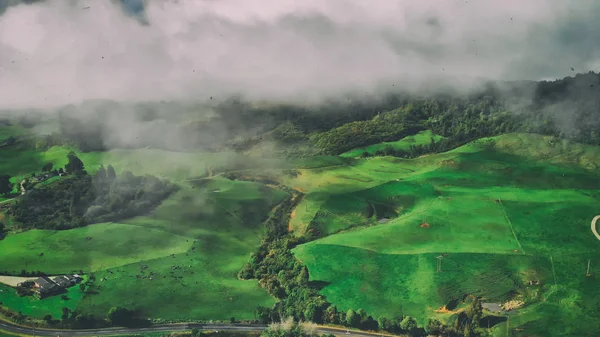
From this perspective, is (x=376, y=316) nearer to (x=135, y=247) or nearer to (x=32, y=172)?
(x=135, y=247)

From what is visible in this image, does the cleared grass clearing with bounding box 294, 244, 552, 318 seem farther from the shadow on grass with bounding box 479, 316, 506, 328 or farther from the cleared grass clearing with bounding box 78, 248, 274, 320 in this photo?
the cleared grass clearing with bounding box 78, 248, 274, 320

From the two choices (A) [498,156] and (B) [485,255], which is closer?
(B) [485,255]

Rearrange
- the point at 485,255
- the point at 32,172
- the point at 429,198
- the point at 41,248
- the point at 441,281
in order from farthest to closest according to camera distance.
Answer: the point at 32,172, the point at 429,198, the point at 41,248, the point at 485,255, the point at 441,281

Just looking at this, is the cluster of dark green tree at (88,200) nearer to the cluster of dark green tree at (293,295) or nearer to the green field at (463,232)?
the cluster of dark green tree at (293,295)

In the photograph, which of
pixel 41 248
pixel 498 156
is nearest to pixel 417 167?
pixel 498 156

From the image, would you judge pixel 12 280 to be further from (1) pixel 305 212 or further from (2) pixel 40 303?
(1) pixel 305 212

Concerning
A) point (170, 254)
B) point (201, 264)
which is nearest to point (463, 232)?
point (201, 264)

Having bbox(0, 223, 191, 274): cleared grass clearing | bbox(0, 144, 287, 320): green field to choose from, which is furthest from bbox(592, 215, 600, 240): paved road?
bbox(0, 223, 191, 274): cleared grass clearing
